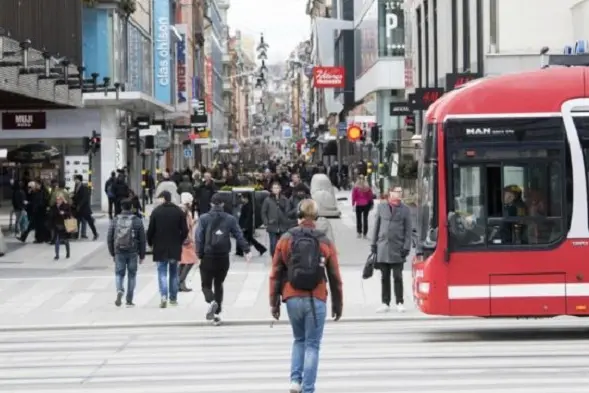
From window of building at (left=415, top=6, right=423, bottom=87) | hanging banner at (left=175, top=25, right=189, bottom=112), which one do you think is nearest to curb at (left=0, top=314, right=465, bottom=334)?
window of building at (left=415, top=6, right=423, bottom=87)

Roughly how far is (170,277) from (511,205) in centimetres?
664

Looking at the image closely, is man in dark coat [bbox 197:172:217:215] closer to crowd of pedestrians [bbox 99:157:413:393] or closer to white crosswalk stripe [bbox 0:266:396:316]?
white crosswalk stripe [bbox 0:266:396:316]

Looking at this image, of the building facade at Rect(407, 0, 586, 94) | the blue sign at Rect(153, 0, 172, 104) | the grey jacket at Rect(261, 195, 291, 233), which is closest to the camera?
the grey jacket at Rect(261, 195, 291, 233)

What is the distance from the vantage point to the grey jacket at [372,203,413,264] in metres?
19.2

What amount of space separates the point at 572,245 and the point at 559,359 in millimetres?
2293

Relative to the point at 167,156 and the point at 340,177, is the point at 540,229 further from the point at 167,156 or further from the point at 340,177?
the point at 167,156

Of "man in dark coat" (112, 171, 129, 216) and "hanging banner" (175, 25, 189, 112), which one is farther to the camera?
"hanging banner" (175, 25, 189, 112)

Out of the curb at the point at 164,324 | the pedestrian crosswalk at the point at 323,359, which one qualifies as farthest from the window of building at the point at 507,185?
the curb at the point at 164,324

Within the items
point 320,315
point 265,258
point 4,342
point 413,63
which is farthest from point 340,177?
point 320,315

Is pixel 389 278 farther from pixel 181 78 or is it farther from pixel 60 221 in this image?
pixel 181 78

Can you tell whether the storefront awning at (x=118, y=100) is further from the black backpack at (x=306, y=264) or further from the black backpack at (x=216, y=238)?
the black backpack at (x=306, y=264)

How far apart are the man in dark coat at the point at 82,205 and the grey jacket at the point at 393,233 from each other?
17825mm

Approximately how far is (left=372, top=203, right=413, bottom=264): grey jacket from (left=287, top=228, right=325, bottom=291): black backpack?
8259 millimetres

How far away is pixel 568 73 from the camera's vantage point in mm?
16297
